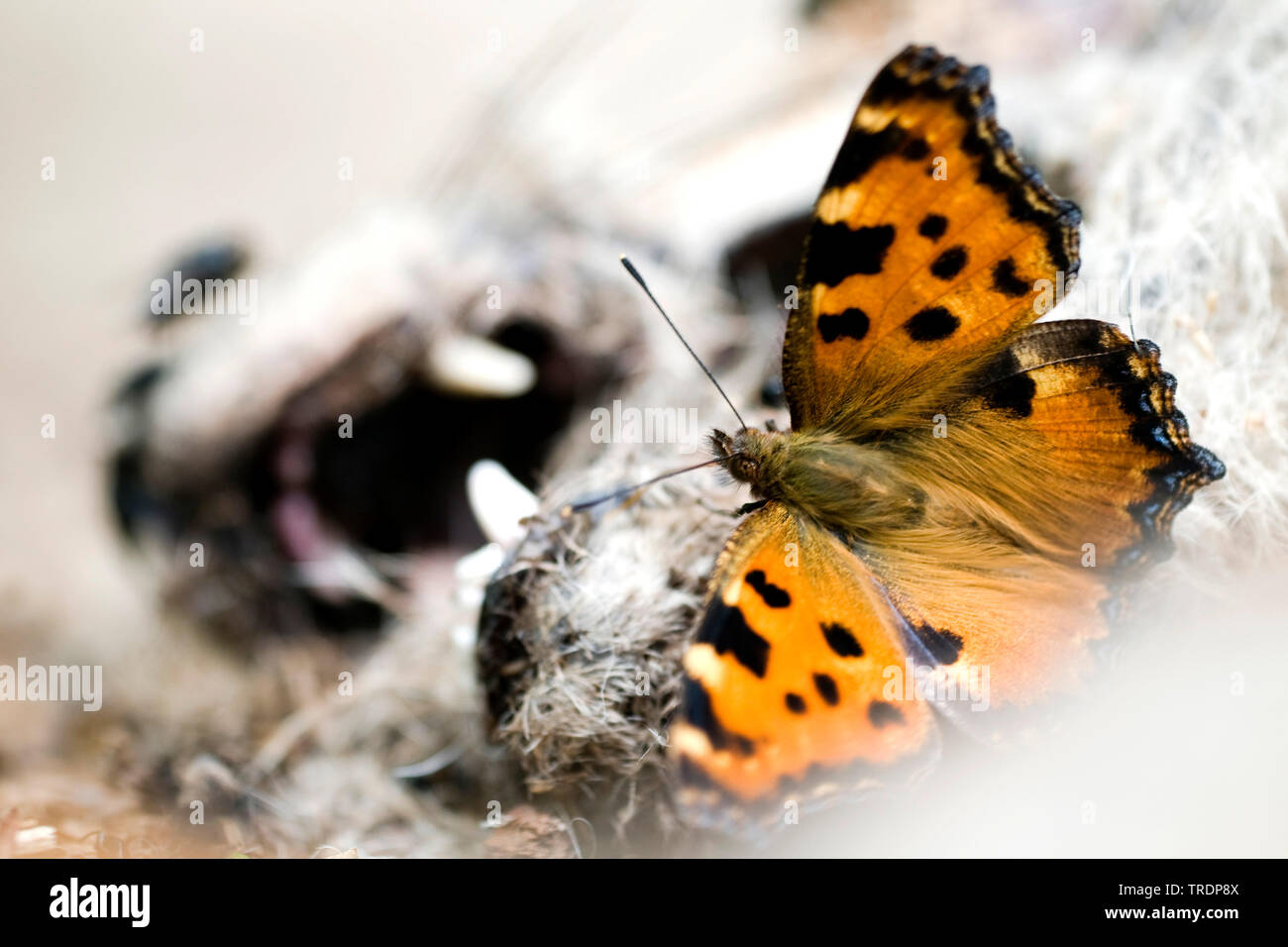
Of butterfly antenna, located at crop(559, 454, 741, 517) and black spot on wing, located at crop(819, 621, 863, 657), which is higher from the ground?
butterfly antenna, located at crop(559, 454, 741, 517)

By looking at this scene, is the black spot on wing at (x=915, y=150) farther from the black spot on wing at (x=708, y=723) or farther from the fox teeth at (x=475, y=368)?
the fox teeth at (x=475, y=368)

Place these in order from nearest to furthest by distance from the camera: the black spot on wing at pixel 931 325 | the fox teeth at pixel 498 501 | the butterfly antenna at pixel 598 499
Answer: the black spot on wing at pixel 931 325
the butterfly antenna at pixel 598 499
the fox teeth at pixel 498 501

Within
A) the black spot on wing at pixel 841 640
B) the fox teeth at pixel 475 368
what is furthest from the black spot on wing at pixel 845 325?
the fox teeth at pixel 475 368

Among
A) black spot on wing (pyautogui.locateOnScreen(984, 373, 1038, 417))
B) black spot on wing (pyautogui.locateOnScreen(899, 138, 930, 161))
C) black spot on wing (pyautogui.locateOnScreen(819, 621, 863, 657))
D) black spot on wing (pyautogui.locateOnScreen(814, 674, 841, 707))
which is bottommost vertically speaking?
black spot on wing (pyautogui.locateOnScreen(814, 674, 841, 707))

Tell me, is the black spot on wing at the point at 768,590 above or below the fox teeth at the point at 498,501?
below

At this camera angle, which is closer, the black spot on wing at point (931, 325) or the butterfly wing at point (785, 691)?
the butterfly wing at point (785, 691)

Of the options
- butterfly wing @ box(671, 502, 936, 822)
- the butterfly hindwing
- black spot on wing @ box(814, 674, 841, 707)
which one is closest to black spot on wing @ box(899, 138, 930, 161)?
the butterfly hindwing

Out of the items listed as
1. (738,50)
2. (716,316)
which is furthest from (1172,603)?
(738,50)

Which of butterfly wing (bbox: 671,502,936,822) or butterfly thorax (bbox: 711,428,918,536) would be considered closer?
butterfly wing (bbox: 671,502,936,822)

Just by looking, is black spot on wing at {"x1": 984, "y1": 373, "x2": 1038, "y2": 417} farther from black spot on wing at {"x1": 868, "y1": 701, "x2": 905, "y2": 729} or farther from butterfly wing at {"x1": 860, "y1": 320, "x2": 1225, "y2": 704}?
black spot on wing at {"x1": 868, "y1": 701, "x2": 905, "y2": 729}
